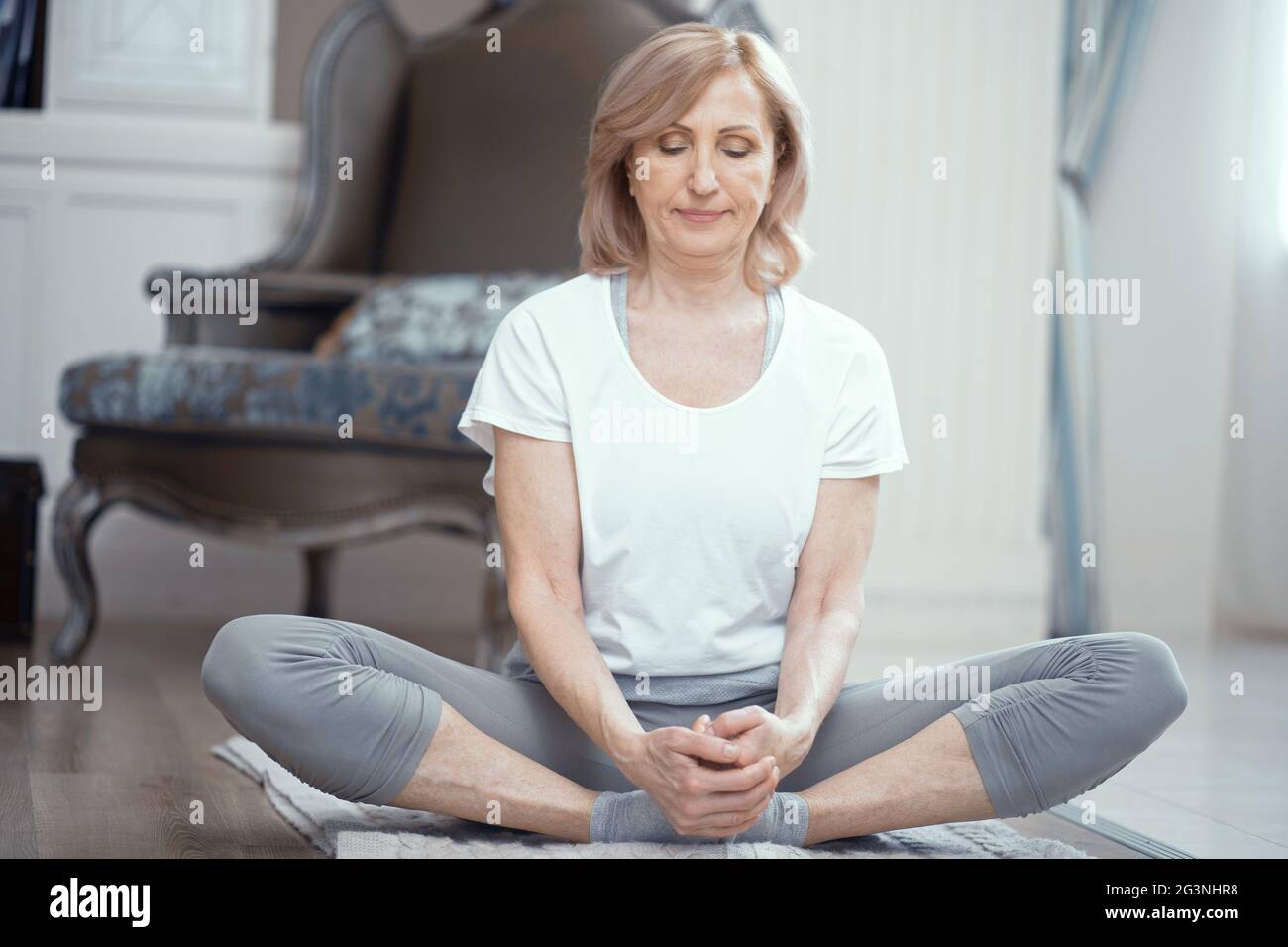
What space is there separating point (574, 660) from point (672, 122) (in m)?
0.52

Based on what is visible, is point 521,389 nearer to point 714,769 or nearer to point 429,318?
point 714,769

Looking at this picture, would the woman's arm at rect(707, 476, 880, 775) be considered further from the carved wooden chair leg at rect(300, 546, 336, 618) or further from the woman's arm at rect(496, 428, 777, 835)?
the carved wooden chair leg at rect(300, 546, 336, 618)

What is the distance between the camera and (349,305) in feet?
9.86

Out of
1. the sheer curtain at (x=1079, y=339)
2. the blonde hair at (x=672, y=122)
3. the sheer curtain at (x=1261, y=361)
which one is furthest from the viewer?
the sheer curtain at (x=1261, y=361)

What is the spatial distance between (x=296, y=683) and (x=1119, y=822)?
0.97 metres

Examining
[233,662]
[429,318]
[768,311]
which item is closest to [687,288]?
[768,311]

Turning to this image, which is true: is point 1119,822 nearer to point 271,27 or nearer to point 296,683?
point 296,683

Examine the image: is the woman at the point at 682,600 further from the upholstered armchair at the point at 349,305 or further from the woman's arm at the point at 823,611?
the upholstered armchair at the point at 349,305

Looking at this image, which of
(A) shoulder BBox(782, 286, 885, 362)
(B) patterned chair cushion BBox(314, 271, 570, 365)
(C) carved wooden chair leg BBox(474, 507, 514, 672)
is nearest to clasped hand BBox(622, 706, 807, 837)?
(A) shoulder BBox(782, 286, 885, 362)

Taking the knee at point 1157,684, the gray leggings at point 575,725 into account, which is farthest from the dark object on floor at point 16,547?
the knee at point 1157,684

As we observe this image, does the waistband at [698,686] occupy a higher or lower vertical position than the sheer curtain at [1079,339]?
lower

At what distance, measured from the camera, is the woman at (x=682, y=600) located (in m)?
1.31
